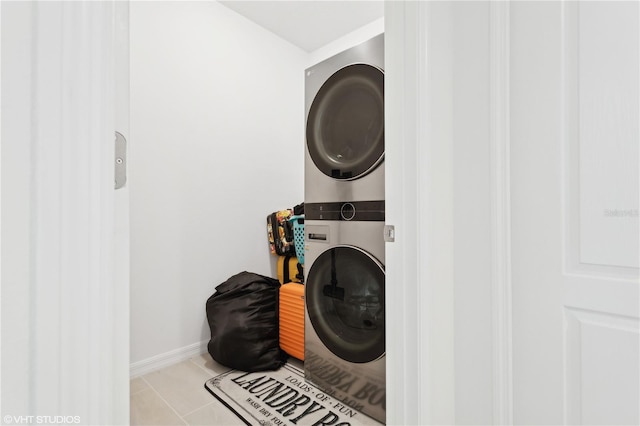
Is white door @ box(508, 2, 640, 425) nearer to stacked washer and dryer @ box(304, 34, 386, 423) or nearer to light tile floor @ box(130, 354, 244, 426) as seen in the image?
stacked washer and dryer @ box(304, 34, 386, 423)

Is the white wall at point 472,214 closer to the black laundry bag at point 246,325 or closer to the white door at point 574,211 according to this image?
the white door at point 574,211

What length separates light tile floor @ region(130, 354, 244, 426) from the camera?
1.50 metres

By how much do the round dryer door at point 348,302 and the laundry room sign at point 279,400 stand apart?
Answer: 26 centimetres

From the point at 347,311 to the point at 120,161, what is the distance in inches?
53.3

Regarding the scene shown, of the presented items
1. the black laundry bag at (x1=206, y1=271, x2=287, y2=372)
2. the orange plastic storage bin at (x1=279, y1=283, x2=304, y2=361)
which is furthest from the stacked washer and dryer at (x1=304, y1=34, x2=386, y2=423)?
the black laundry bag at (x1=206, y1=271, x2=287, y2=372)

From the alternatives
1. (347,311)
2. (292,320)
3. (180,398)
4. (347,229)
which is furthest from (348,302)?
(180,398)

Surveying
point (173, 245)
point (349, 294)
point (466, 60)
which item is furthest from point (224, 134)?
point (466, 60)

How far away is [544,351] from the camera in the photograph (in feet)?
2.96

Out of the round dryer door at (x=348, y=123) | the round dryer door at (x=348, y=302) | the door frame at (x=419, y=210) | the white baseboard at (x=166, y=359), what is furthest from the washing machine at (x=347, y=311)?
the white baseboard at (x=166, y=359)

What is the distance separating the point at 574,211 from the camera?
0.85 metres

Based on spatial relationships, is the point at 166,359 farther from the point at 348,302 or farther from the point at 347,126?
the point at 347,126

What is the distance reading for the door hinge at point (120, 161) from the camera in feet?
1.43

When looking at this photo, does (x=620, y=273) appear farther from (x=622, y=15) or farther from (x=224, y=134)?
(x=224, y=134)

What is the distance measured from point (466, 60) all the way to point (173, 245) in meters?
1.90
